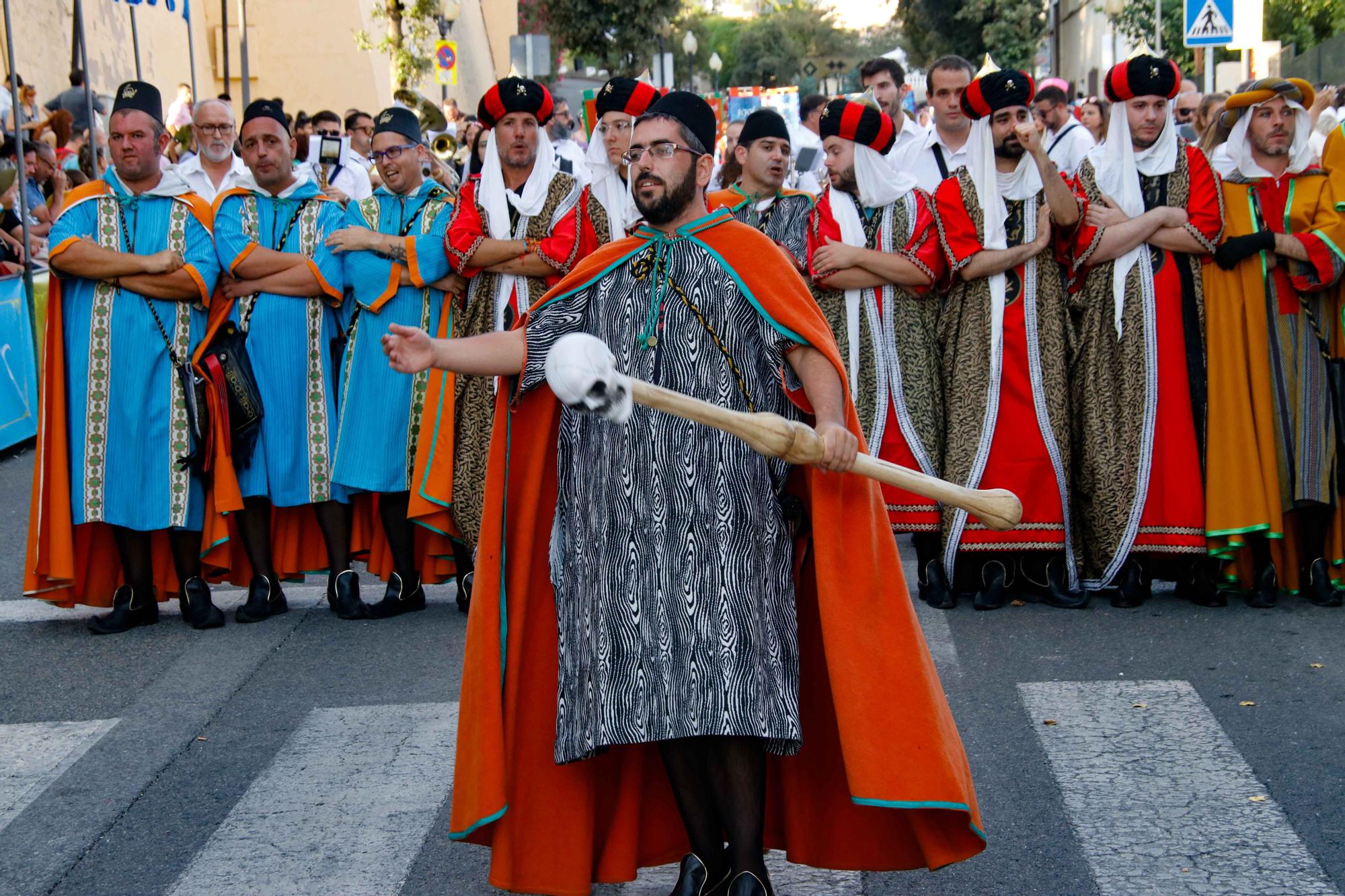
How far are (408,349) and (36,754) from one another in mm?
2536

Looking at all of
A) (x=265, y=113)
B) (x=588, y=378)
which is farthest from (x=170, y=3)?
(x=588, y=378)

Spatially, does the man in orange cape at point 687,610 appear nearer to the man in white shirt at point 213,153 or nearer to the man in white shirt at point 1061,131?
the man in white shirt at point 213,153

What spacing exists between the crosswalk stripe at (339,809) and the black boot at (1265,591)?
335 cm

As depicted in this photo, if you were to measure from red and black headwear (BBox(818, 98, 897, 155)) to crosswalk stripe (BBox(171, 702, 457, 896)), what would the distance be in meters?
2.92

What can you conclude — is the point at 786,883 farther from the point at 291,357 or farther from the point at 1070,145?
the point at 1070,145

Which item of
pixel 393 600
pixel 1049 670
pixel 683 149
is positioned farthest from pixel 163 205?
pixel 1049 670

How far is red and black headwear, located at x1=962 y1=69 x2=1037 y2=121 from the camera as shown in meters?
6.43

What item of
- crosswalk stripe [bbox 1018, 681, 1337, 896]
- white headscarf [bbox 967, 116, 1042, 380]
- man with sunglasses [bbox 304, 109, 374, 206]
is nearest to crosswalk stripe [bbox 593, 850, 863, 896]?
crosswalk stripe [bbox 1018, 681, 1337, 896]

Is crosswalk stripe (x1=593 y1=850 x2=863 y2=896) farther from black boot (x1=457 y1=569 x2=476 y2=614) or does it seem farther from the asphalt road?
black boot (x1=457 y1=569 x2=476 y2=614)

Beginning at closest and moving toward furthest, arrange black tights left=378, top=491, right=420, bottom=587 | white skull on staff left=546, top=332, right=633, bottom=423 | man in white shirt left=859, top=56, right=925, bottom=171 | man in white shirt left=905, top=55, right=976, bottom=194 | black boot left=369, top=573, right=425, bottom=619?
white skull on staff left=546, top=332, right=633, bottom=423
black boot left=369, top=573, right=425, bottom=619
black tights left=378, top=491, right=420, bottom=587
man in white shirt left=905, top=55, right=976, bottom=194
man in white shirt left=859, top=56, right=925, bottom=171

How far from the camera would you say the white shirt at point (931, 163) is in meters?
7.69

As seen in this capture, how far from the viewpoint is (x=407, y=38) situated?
28906mm

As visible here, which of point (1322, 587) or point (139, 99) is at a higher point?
point (139, 99)

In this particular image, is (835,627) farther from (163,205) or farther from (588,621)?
(163,205)
